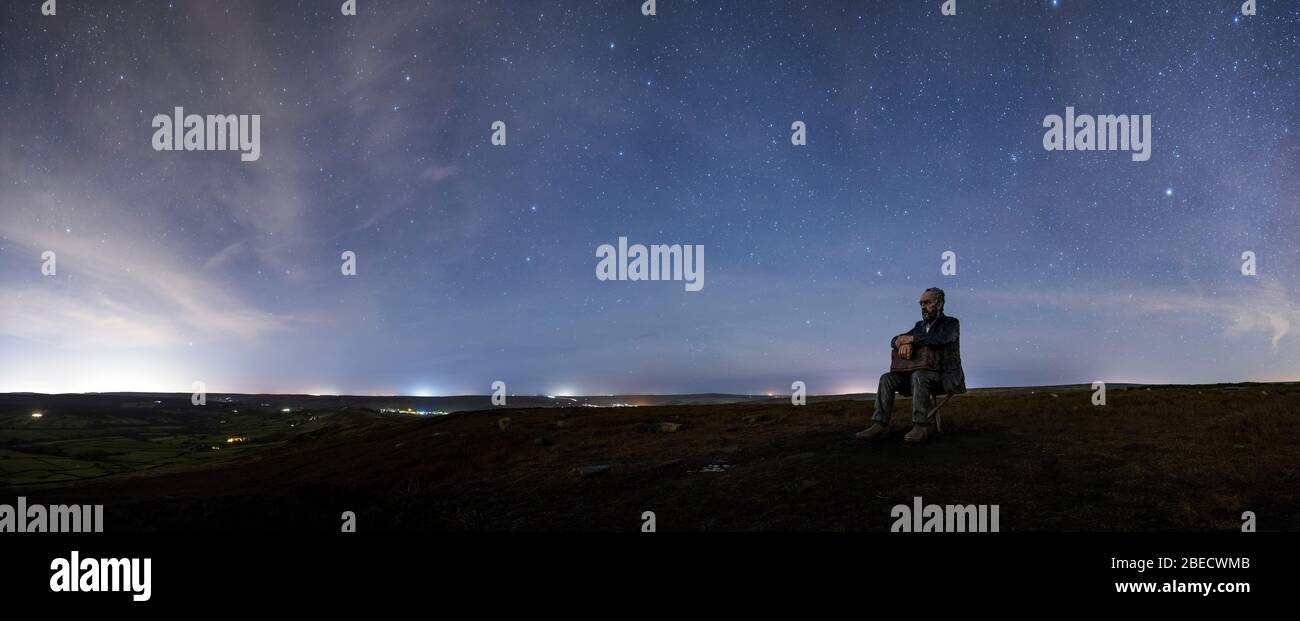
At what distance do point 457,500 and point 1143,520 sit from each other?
11.4 m

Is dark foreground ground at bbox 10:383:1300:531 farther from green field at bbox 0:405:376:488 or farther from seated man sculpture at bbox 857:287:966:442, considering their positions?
green field at bbox 0:405:376:488

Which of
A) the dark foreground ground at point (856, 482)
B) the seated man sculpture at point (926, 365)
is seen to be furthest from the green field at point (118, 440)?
the seated man sculpture at point (926, 365)

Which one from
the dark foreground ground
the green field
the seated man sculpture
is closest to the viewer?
the dark foreground ground

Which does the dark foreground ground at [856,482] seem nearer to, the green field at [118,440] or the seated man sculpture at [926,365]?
the seated man sculpture at [926,365]

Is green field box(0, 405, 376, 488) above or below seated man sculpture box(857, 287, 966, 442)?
below

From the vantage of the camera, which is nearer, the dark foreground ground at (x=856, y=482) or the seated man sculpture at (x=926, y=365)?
the dark foreground ground at (x=856, y=482)

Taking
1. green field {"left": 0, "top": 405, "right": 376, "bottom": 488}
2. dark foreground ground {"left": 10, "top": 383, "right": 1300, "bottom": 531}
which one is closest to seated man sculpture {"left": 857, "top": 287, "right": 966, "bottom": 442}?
dark foreground ground {"left": 10, "top": 383, "right": 1300, "bottom": 531}

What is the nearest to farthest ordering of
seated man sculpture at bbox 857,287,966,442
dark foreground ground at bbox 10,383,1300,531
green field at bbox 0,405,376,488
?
dark foreground ground at bbox 10,383,1300,531 → seated man sculpture at bbox 857,287,966,442 → green field at bbox 0,405,376,488

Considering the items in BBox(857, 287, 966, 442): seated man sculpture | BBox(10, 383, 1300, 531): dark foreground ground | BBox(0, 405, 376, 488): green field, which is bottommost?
BBox(0, 405, 376, 488): green field

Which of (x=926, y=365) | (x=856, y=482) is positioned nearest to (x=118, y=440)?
(x=856, y=482)

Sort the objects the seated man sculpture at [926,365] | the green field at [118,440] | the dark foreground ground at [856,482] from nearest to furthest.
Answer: the dark foreground ground at [856,482] → the seated man sculpture at [926,365] → the green field at [118,440]
